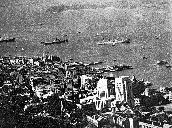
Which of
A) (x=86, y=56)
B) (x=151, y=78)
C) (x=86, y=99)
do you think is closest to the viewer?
(x=86, y=99)

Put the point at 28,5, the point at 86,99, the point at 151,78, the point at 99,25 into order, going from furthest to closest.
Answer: the point at 28,5 → the point at 99,25 → the point at 151,78 → the point at 86,99

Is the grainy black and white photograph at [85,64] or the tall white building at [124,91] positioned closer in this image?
the grainy black and white photograph at [85,64]

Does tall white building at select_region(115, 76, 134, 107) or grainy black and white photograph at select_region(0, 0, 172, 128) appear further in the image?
tall white building at select_region(115, 76, 134, 107)

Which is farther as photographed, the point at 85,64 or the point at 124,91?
the point at 85,64

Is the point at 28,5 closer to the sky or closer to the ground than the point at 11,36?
closer to the sky

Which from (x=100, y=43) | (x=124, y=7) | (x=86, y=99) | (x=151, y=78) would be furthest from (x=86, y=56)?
(x=86, y=99)

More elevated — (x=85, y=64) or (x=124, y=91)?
(x=85, y=64)

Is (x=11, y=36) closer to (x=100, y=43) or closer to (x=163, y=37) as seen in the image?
(x=100, y=43)

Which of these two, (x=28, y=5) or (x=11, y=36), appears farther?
(x=28, y=5)
